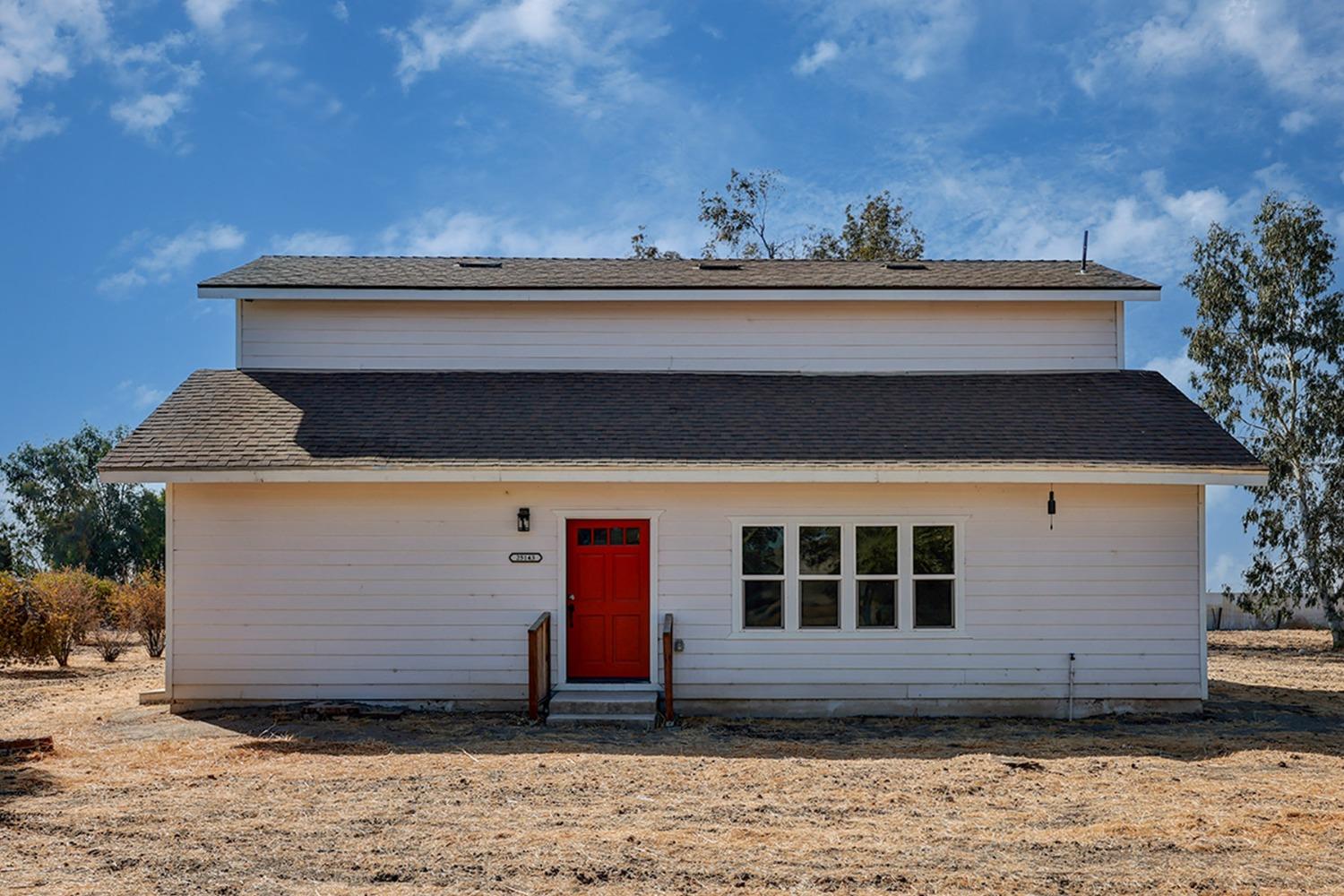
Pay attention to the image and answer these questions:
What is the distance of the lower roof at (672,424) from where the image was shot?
43.8 ft

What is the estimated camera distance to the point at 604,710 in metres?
13.0

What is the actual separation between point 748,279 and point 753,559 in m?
4.89

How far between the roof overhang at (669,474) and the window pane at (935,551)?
2.87 feet

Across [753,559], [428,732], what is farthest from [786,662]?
[428,732]

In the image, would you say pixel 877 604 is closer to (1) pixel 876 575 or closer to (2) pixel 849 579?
(1) pixel 876 575

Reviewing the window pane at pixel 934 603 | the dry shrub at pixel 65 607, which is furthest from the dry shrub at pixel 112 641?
the window pane at pixel 934 603

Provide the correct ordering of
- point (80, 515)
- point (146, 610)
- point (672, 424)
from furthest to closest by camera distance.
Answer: point (80, 515)
point (146, 610)
point (672, 424)

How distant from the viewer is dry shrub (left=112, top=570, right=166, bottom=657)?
21672 millimetres

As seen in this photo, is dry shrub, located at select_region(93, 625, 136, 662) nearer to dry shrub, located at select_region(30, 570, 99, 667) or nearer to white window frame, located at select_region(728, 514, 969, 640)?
dry shrub, located at select_region(30, 570, 99, 667)

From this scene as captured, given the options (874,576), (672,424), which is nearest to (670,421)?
(672,424)

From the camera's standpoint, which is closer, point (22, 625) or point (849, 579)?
point (849, 579)

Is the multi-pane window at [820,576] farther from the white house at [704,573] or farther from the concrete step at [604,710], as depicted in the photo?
the concrete step at [604,710]

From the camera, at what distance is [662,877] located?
23.1ft

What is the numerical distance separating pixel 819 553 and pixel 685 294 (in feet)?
14.3
